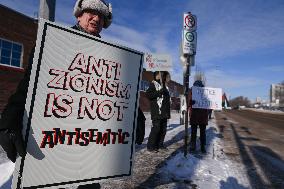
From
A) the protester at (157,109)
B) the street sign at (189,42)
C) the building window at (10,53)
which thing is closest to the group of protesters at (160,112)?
the protester at (157,109)

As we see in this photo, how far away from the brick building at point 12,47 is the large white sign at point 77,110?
13369mm

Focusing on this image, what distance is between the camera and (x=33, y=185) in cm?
172

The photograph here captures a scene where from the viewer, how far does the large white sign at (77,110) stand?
67.5 inches

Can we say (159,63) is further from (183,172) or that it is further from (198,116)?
(183,172)

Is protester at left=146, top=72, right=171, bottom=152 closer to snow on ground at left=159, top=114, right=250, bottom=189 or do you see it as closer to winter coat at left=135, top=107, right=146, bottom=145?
snow on ground at left=159, top=114, right=250, bottom=189

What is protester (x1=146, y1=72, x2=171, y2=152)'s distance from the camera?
6859 mm

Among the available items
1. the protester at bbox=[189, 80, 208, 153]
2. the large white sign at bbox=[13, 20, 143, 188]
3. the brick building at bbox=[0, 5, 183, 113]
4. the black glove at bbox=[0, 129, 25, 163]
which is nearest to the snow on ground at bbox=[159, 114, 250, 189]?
the protester at bbox=[189, 80, 208, 153]

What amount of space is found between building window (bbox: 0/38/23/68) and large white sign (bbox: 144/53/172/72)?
347 inches

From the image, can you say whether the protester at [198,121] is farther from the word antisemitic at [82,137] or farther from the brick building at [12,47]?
the brick building at [12,47]

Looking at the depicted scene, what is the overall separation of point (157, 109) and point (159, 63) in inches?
54.0

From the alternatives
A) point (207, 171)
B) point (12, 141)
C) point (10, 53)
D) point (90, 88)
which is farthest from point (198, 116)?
point (10, 53)

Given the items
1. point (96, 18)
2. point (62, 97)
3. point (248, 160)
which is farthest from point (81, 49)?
point (248, 160)

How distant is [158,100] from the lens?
704 cm

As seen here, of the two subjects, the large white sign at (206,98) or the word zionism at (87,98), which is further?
the large white sign at (206,98)
